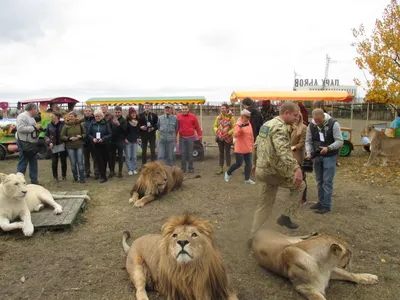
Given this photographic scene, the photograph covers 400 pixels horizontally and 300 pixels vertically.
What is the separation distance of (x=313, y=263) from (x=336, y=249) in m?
0.28

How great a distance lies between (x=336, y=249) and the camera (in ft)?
10.6

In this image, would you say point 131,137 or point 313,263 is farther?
point 131,137

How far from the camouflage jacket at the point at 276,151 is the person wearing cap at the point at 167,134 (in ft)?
15.6

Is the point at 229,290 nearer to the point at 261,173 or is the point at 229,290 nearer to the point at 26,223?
the point at 261,173

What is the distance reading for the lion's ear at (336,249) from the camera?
3229 millimetres

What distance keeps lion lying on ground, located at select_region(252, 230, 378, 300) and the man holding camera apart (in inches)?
87.2

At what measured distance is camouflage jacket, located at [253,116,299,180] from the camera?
3.90 metres

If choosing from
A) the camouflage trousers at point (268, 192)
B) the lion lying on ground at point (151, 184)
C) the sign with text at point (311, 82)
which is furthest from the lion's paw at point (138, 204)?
the sign with text at point (311, 82)

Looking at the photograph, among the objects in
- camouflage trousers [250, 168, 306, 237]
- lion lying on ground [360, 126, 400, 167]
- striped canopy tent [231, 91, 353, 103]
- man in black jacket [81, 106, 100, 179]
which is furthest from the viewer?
striped canopy tent [231, 91, 353, 103]

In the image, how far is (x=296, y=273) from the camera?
10.6 ft

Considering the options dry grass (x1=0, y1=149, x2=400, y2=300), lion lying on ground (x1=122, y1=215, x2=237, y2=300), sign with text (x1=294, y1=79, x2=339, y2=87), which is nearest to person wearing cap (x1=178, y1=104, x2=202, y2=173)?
dry grass (x1=0, y1=149, x2=400, y2=300)

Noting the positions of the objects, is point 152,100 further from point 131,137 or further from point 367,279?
point 367,279

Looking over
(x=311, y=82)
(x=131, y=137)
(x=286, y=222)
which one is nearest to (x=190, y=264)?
(x=286, y=222)

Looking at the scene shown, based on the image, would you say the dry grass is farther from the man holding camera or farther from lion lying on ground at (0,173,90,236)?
the man holding camera
